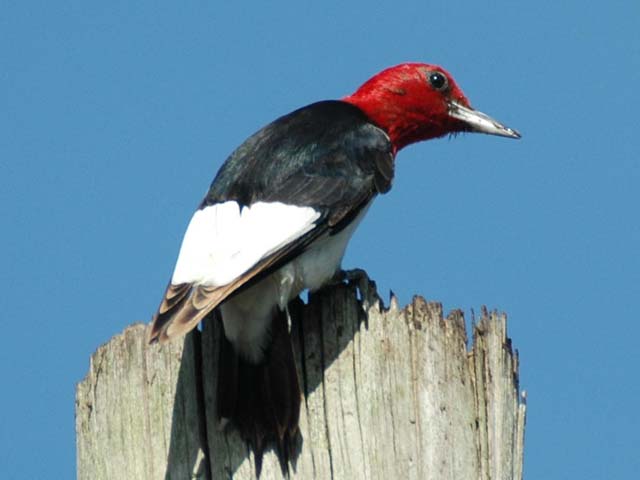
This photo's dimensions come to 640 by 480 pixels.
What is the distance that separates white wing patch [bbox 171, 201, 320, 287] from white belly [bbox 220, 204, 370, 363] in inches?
7.1

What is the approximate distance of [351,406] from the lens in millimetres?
3713

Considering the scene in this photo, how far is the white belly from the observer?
4266 mm

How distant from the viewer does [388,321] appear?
3.85 metres

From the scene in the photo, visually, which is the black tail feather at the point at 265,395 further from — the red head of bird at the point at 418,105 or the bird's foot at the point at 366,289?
the red head of bird at the point at 418,105

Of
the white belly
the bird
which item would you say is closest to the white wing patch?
the bird

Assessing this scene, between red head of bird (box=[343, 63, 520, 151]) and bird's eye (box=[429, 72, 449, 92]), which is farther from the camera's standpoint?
bird's eye (box=[429, 72, 449, 92])

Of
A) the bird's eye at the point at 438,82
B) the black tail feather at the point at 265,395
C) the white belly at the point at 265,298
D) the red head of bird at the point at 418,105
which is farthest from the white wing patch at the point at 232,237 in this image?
the bird's eye at the point at 438,82

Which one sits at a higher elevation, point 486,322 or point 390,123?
point 390,123

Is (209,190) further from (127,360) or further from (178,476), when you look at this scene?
(178,476)

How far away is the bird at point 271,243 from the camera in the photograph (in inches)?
153

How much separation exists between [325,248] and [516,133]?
1.88 metres

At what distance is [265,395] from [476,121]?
2.72 meters

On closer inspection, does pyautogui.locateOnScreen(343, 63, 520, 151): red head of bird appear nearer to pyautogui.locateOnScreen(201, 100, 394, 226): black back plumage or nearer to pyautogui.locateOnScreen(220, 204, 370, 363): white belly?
pyautogui.locateOnScreen(201, 100, 394, 226): black back plumage

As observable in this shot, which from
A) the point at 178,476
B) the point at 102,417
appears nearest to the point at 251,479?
Result: the point at 178,476
